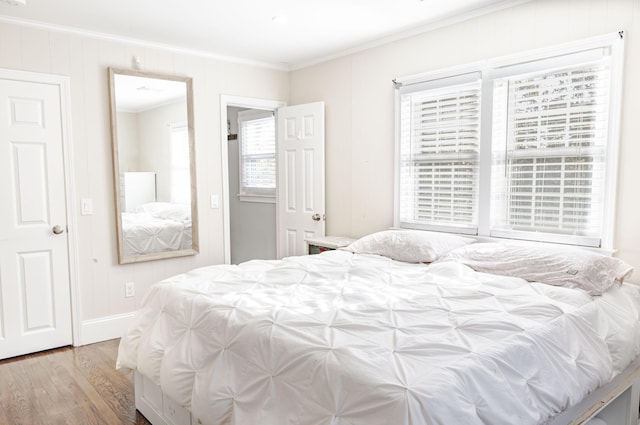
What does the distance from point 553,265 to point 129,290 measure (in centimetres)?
336

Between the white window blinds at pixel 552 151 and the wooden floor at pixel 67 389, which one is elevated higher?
the white window blinds at pixel 552 151

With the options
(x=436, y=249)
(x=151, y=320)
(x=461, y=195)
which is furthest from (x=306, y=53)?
(x=151, y=320)

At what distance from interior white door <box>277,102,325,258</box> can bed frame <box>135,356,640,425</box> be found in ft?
7.92

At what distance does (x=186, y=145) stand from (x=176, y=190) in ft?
1.43

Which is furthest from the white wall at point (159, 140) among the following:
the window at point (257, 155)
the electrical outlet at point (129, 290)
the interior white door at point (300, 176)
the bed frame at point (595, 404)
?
the bed frame at point (595, 404)

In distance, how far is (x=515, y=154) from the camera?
317cm

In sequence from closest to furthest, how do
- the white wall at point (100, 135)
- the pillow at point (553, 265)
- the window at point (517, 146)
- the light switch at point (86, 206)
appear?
the pillow at point (553, 265) < the window at point (517, 146) < the white wall at point (100, 135) < the light switch at point (86, 206)

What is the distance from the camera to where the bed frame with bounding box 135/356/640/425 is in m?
2.06

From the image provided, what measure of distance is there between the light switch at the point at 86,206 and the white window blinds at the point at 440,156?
2.60 m

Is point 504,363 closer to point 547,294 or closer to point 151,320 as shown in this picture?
point 547,294

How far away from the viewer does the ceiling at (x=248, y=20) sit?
316 centimetres

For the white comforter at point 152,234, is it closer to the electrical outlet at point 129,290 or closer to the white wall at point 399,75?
the electrical outlet at point 129,290

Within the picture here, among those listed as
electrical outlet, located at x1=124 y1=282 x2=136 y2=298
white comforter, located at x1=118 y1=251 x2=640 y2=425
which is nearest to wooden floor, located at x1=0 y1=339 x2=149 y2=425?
white comforter, located at x1=118 y1=251 x2=640 y2=425

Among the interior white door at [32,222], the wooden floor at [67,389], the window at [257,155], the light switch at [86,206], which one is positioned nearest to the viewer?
the wooden floor at [67,389]
